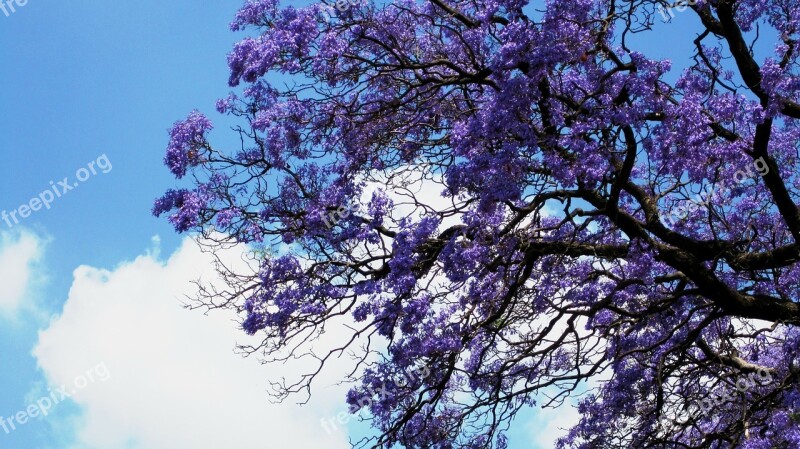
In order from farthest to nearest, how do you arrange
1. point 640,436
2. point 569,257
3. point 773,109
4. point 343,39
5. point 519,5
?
point 640,436, point 569,257, point 343,39, point 773,109, point 519,5

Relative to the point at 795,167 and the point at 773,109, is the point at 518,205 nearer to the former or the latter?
the point at 773,109

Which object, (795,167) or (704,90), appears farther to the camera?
(795,167)

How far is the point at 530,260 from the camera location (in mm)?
9375

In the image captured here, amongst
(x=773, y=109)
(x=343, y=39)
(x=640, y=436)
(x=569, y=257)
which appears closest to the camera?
(x=773, y=109)

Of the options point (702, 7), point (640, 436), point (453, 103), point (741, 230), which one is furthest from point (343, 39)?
point (640, 436)

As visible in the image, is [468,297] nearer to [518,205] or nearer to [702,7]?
[518,205]

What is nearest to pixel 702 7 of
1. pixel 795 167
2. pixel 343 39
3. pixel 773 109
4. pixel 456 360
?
pixel 773 109

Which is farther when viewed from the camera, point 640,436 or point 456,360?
point 640,436

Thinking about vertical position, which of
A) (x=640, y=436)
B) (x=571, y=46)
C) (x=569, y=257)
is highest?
(x=571, y=46)

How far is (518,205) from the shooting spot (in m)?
9.45

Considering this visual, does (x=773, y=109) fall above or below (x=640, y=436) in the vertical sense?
above

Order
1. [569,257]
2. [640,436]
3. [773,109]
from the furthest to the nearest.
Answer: [640,436] < [569,257] < [773,109]

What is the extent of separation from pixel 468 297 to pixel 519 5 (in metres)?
3.16

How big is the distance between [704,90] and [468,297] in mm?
3339
